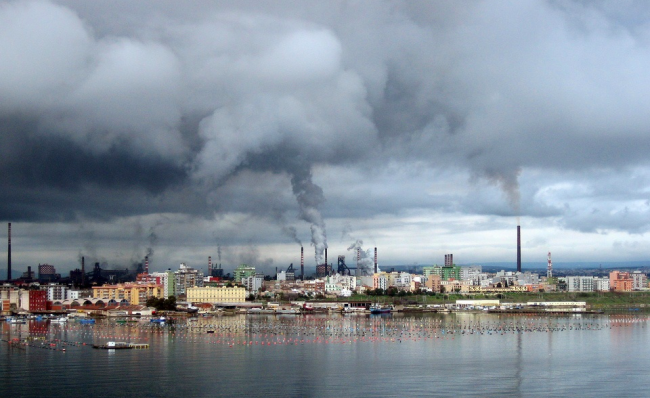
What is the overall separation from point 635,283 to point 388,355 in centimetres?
14457

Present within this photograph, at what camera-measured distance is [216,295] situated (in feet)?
443

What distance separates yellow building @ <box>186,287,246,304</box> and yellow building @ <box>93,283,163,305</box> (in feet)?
19.2

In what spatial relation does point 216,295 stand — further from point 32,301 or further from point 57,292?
point 32,301

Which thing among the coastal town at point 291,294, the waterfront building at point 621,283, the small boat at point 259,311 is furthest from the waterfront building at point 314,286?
the waterfront building at point 621,283

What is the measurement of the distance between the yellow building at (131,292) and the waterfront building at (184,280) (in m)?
11.7

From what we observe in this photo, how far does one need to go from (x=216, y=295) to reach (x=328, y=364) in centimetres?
9334

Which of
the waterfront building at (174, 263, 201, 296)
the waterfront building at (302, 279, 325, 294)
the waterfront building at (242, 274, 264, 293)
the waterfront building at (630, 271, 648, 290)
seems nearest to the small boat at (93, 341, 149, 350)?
the waterfront building at (174, 263, 201, 296)

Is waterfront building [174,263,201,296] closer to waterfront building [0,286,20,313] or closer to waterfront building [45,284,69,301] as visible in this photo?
waterfront building [45,284,69,301]

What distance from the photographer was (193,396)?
33.1m

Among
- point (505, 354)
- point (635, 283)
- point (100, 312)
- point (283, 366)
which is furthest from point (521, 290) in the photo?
point (283, 366)

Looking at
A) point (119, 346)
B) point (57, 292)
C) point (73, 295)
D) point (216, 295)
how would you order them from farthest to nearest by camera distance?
point (216, 295), point (57, 292), point (73, 295), point (119, 346)

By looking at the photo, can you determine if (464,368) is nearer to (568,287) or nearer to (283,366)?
(283,366)

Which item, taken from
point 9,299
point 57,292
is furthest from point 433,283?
point 9,299

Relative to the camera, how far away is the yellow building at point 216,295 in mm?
134500
